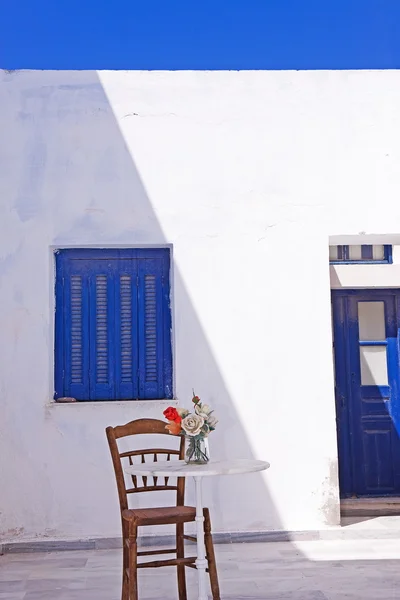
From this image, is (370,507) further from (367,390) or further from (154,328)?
(154,328)

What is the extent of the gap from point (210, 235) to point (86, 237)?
3.18 feet

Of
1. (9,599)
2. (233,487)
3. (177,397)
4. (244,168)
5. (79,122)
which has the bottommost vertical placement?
(9,599)

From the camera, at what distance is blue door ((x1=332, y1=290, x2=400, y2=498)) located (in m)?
6.72

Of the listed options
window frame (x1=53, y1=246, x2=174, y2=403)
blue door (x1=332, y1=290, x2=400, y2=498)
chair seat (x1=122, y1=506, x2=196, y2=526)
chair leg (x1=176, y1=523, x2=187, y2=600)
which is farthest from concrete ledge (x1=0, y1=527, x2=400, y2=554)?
chair seat (x1=122, y1=506, x2=196, y2=526)

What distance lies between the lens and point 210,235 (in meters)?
6.09

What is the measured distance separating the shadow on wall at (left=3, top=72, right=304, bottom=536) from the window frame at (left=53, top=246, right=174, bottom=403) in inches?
4.7

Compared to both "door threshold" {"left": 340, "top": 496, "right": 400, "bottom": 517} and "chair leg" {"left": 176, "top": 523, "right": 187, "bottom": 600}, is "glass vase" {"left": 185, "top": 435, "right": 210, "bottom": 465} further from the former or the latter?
"door threshold" {"left": 340, "top": 496, "right": 400, "bottom": 517}

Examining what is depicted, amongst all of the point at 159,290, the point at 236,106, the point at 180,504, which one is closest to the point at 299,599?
the point at 180,504

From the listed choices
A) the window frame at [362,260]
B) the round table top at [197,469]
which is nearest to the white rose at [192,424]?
the round table top at [197,469]

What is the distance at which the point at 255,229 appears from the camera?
6121 millimetres

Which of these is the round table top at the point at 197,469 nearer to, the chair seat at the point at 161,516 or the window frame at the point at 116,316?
the chair seat at the point at 161,516

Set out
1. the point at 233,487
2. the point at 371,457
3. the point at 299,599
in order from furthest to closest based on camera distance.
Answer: the point at 371,457 → the point at 233,487 → the point at 299,599

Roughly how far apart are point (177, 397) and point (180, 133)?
2.09 m

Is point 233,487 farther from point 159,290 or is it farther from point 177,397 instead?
point 159,290
